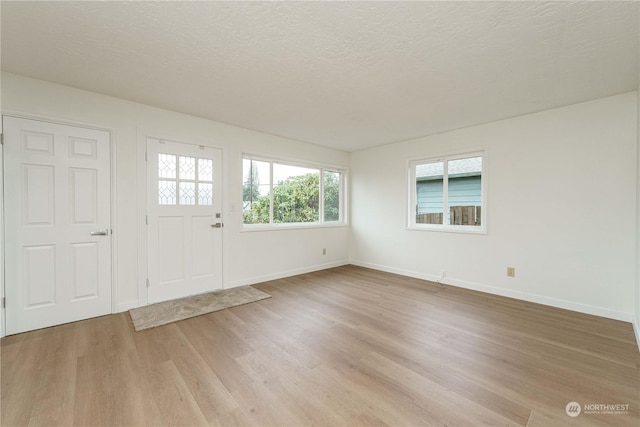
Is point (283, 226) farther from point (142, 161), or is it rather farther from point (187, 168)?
point (142, 161)

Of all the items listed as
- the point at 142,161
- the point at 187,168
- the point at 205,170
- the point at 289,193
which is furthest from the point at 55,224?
the point at 289,193

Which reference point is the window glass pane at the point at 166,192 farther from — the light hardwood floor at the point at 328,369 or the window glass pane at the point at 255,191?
the light hardwood floor at the point at 328,369

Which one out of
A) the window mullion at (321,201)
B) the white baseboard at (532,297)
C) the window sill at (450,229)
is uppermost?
the window mullion at (321,201)

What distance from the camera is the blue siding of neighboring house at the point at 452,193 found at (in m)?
4.14

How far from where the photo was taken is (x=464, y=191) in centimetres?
425

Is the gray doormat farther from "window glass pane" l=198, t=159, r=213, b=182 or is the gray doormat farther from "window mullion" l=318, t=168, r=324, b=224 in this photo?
"window mullion" l=318, t=168, r=324, b=224

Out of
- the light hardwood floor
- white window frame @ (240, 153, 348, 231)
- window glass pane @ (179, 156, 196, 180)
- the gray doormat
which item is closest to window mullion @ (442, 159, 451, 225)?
the light hardwood floor

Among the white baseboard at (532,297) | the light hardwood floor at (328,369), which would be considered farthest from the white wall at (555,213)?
the light hardwood floor at (328,369)

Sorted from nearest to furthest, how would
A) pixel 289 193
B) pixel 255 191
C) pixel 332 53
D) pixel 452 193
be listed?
1. pixel 332 53
2. pixel 452 193
3. pixel 255 191
4. pixel 289 193

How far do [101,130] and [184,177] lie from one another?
0.99 metres

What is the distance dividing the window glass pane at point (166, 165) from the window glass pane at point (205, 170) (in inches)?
13.1

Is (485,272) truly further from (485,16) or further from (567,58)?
(485,16)

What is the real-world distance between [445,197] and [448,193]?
79mm

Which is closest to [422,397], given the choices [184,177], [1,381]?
[1,381]
